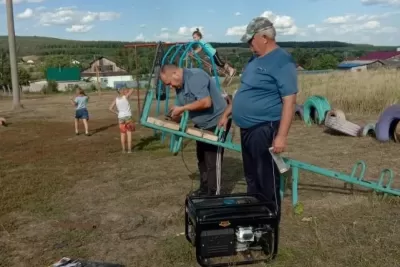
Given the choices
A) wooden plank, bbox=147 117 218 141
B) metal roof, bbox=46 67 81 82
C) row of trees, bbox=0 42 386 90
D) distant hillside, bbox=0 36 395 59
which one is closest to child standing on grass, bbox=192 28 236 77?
row of trees, bbox=0 42 386 90

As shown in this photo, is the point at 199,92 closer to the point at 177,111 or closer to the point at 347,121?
the point at 177,111

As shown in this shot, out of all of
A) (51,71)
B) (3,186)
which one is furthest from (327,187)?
(51,71)

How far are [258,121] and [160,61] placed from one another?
3978mm

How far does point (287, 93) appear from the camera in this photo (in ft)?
12.4

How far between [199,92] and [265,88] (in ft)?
4.37

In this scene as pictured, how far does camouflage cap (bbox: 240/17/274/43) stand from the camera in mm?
3852

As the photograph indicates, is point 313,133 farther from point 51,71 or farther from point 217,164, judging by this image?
point 51,71

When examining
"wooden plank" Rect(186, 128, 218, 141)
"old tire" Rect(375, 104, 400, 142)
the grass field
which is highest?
"wooden plank" Rect(186, 128, 218, 141)

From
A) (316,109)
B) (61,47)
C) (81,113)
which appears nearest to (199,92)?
(81,113)

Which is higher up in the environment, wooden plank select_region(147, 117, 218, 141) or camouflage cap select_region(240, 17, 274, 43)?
camouflage cap select_region(240, 17, 274, 43)

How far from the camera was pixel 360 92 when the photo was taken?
15.6 m

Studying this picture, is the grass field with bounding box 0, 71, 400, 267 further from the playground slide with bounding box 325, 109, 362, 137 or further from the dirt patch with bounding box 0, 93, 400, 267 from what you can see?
the playground slide with bounding box 325, 109, 362, 137

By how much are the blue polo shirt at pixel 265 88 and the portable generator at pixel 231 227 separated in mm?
686

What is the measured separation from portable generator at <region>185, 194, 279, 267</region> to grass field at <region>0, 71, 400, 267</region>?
29 cm
